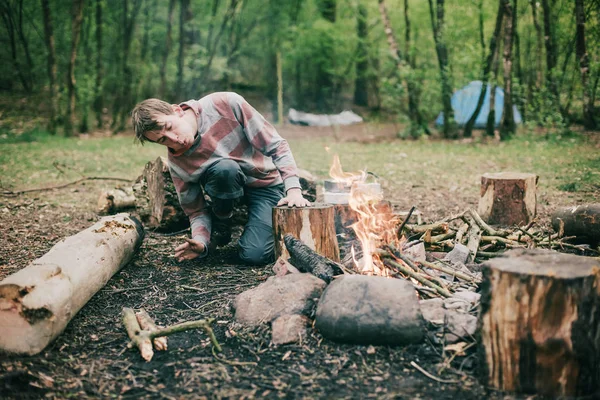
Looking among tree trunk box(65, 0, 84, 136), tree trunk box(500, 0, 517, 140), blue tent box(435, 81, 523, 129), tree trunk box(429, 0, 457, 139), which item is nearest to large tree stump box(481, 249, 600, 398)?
tree trunk box(500, 0, 517, 140)

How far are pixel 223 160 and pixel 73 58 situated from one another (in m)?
11.6

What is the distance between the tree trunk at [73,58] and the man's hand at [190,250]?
11.8 m

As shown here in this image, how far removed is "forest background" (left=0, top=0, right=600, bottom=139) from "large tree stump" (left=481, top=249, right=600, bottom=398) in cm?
1015

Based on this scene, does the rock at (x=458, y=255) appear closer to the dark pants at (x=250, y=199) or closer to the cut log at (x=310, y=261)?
the cut log at (x=310, y=261)

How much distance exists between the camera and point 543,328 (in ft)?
6.89

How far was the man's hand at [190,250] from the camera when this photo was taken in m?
3.74

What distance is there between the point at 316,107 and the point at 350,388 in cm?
2077

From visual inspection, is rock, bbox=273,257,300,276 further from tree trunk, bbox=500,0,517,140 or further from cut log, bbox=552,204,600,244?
tree trunk, bbox=500,0,517,140

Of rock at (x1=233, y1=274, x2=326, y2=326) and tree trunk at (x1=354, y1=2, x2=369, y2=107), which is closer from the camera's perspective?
rock at (x1=233, y1=274, x2=326, y2=326)

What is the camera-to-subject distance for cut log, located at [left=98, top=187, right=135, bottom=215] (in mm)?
5852

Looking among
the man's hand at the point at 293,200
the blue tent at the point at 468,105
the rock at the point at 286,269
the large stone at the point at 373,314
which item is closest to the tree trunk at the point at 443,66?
the blue tent at the point at 468,105

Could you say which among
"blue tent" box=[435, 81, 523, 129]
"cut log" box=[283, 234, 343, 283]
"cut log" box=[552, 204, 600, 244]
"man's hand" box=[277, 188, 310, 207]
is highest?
"blue tent" box=[435, 81, 523, 129]

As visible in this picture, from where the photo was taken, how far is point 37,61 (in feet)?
62.5

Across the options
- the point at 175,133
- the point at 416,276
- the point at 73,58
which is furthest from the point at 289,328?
the point at 73,58
